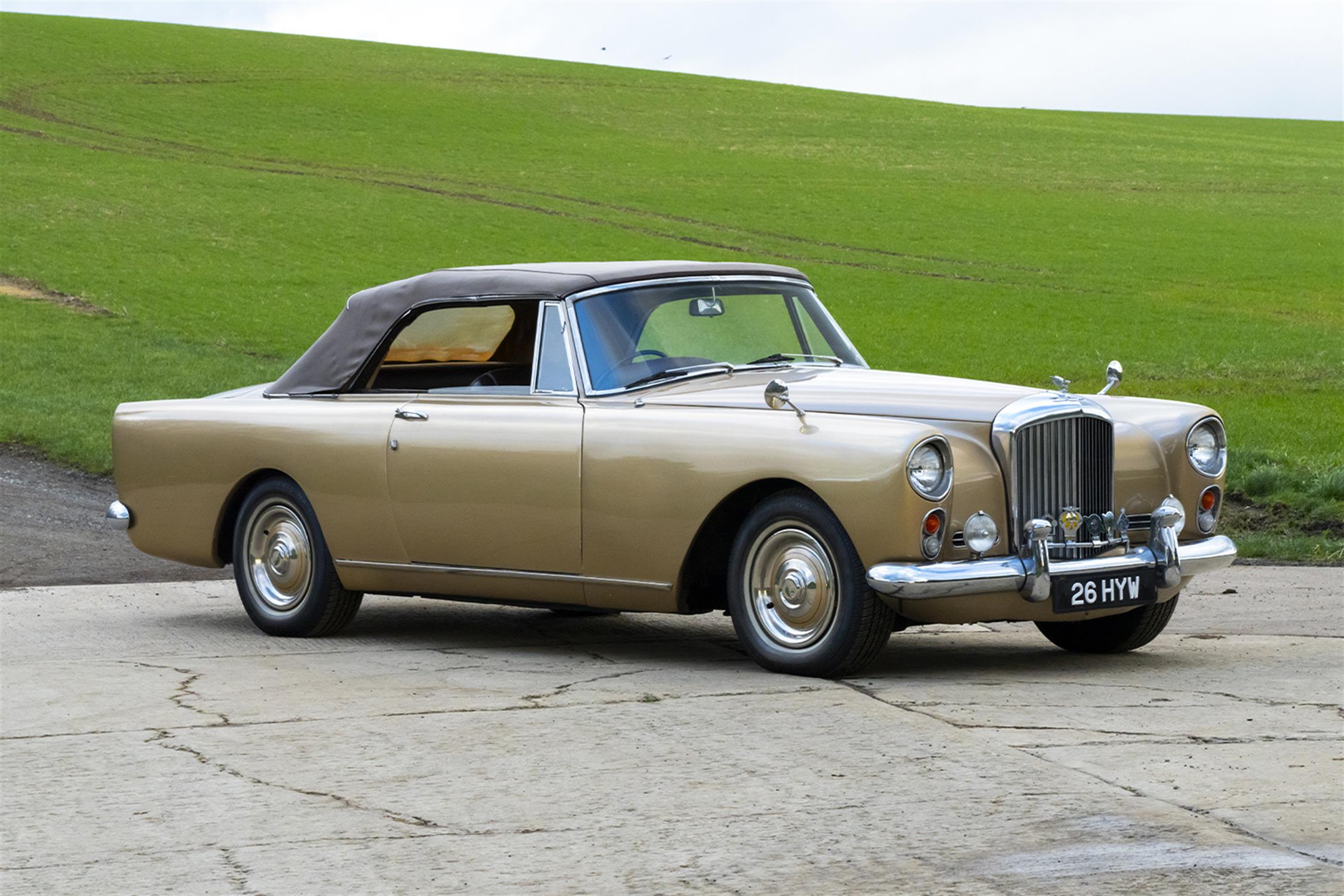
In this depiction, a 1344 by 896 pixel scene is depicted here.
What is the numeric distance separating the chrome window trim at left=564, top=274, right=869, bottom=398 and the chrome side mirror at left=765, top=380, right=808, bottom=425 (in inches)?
30.8

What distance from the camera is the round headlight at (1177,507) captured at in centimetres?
700

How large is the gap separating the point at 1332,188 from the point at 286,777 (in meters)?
52.6

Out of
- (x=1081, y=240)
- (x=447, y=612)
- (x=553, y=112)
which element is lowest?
(x=447, y=612)

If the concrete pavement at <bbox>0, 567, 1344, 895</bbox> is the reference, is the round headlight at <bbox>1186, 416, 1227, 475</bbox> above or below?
above

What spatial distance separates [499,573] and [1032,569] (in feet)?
7.59

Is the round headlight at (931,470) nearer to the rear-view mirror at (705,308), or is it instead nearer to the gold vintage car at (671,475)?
the gold vintage car at (671,475)

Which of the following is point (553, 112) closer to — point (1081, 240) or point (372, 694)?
point (1081, 240)

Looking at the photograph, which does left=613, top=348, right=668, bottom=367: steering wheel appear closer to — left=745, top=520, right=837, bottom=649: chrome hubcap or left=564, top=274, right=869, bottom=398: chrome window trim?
left=564, top=274, right=869, bottom=398: chrome window trim

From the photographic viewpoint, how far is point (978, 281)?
36062 mm

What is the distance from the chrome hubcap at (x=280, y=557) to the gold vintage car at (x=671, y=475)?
2cm

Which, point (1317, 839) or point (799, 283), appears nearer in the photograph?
point (1317, 839)

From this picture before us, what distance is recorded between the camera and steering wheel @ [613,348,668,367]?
7.57 metres

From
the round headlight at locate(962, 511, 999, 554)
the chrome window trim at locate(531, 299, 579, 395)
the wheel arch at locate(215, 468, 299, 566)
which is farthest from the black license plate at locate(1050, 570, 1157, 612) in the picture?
the wheel arch at locate(215, 468, 299, 566)

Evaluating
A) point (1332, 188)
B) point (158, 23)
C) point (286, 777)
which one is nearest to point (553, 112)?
point (158, 23)
